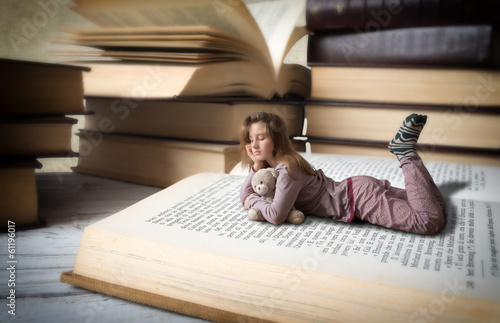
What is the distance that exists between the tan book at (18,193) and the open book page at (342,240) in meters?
0.31

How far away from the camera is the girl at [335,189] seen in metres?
0.75

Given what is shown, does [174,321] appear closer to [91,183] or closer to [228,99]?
[228,99]

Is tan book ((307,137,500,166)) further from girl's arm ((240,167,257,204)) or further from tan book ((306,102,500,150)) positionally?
girl's arm ((240,167,257,204))

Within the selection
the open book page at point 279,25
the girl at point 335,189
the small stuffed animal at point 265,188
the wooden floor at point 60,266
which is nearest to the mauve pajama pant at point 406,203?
the girl at point 335,189

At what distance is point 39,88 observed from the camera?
101 cm


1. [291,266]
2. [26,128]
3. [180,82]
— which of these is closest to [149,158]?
[180,82]

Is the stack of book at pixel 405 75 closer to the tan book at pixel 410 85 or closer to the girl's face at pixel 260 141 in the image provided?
the tan book at pixel 410 85

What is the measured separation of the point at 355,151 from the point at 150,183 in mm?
640

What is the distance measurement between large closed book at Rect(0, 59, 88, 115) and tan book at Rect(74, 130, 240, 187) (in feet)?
1.05

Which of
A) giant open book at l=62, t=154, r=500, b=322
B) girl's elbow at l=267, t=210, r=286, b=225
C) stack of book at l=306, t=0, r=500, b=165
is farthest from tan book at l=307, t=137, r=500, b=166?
girl's elbow at l=267, t=210, r=286, b=225

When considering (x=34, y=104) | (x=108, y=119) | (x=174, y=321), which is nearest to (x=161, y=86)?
(x=34, y=104)

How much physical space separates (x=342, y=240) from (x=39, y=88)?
0.75m

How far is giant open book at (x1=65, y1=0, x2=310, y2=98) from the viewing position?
1.13m

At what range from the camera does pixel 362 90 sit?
1.36 meters
